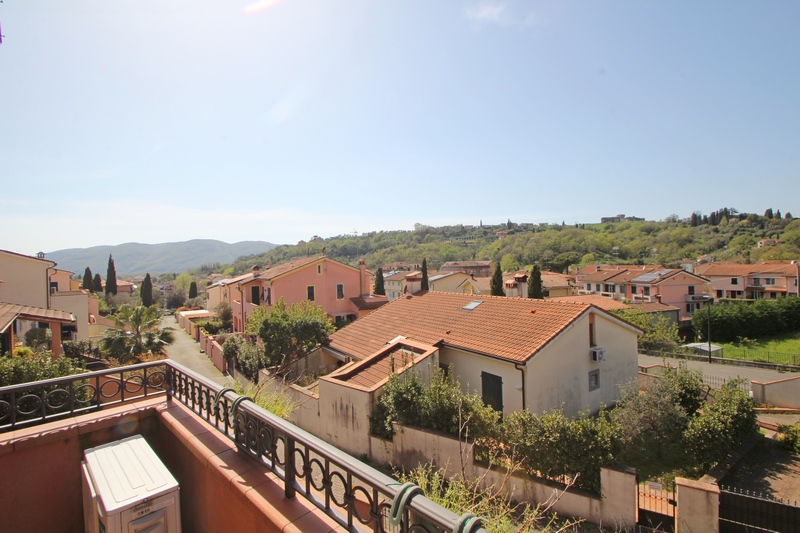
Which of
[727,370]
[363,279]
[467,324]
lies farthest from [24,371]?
[727,370]

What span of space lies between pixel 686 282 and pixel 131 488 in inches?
2339

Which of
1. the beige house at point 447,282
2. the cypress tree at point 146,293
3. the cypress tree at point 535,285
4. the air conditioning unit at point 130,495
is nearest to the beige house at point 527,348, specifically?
the air conditioning unit at point 130,495

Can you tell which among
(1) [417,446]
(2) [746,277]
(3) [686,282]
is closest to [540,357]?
(1) [417,446]

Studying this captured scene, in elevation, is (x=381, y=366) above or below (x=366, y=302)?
below

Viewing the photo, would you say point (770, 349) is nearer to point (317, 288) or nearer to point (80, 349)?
point (317, 288)

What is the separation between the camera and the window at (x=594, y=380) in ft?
47.4

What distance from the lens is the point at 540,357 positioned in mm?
12539

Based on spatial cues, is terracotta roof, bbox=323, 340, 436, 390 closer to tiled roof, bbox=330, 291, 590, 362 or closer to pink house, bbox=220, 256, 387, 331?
tiled roof, bbox=330, 291, 590, 362

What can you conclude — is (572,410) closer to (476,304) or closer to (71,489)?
(476,304)

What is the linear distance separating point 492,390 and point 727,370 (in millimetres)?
24927

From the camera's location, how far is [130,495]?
117 inches

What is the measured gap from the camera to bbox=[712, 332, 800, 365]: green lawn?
30.7 meters

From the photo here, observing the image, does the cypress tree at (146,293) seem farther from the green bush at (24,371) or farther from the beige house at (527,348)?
the green bush at (24,371)

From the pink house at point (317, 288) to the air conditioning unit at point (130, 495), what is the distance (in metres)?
25.1
